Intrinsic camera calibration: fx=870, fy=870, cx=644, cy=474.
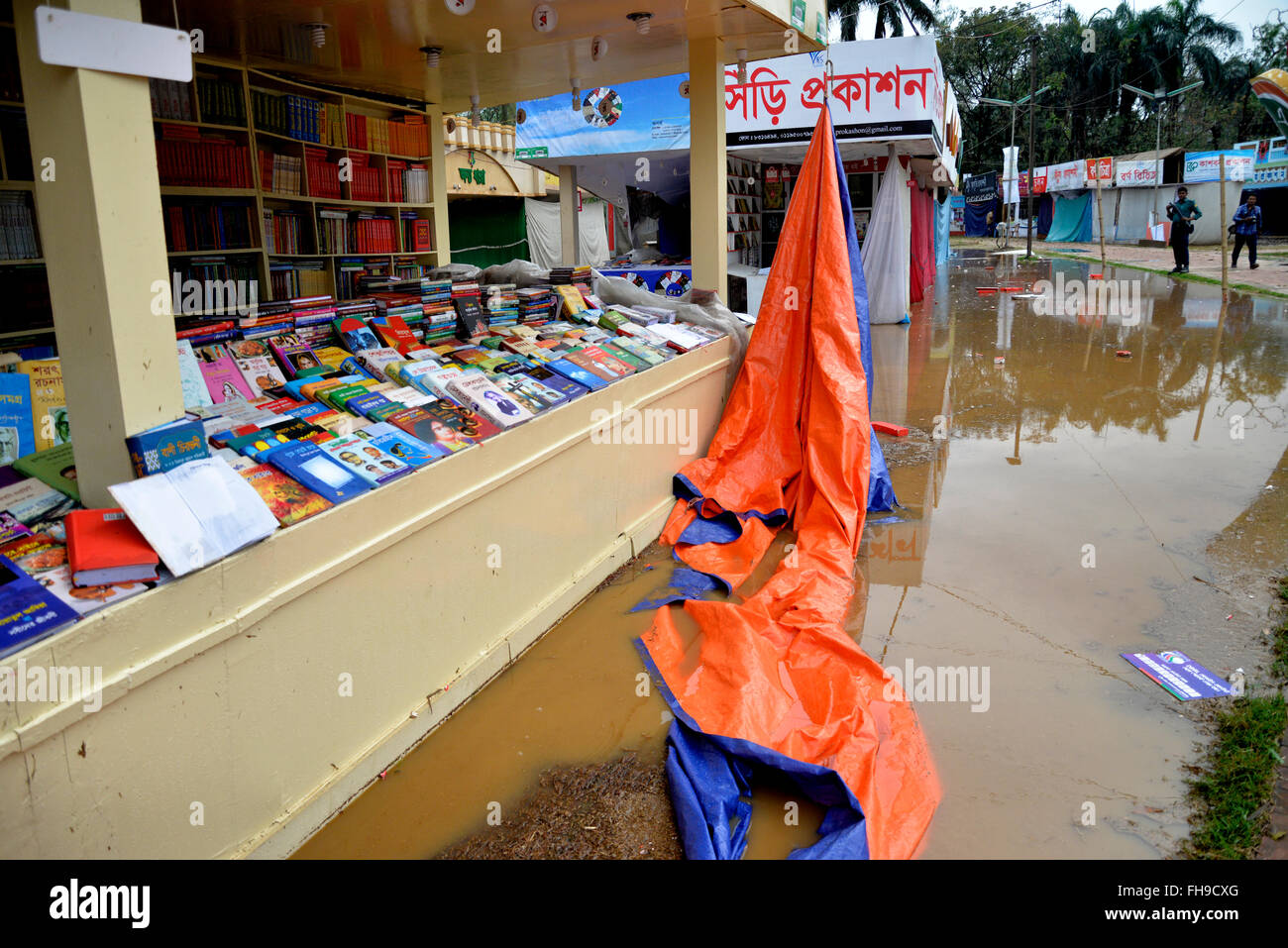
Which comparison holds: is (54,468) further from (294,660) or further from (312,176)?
(312,176)

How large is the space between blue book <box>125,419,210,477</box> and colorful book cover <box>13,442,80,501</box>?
1.05ft

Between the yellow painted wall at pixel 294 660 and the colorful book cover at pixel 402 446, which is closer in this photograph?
Answer: the yellow painted wall at pixel 294 660

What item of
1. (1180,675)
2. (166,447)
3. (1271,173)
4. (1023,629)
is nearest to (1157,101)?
(1271,173)

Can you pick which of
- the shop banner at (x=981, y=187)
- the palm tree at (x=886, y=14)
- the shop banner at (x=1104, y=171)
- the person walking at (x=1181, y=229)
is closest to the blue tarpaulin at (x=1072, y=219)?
the shop banner at (x=1104, y=171)

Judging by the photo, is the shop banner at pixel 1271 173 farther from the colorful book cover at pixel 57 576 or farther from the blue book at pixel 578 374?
the colorful book cover at pixel 57 576

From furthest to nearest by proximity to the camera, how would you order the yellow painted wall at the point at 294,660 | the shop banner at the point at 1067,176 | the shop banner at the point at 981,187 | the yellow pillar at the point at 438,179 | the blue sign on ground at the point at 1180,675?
the shop banner at the point at 981,187
the shop banner at the point at 1067,176
the yellow pillar at the point at 438,179
the blue sign on ground at the point at 1180,675
the yellow painted wall at the point at 294,660

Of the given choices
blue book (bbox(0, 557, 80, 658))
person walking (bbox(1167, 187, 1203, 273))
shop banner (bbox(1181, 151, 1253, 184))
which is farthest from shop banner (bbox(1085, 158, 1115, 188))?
blue book (bbox(0, 557, 80, 658))

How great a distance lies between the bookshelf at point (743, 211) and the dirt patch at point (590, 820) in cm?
1008

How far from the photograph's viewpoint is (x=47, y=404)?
2.95 m

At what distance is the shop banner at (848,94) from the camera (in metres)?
9.88

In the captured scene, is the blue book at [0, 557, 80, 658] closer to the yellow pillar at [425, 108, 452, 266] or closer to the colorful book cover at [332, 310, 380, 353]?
Result: the colorful book cover at [332, 310, 380, 353]

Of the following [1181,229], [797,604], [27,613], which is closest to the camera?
[27,613]

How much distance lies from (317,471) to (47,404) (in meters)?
1.00

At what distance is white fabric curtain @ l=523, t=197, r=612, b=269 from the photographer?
60.2ft
